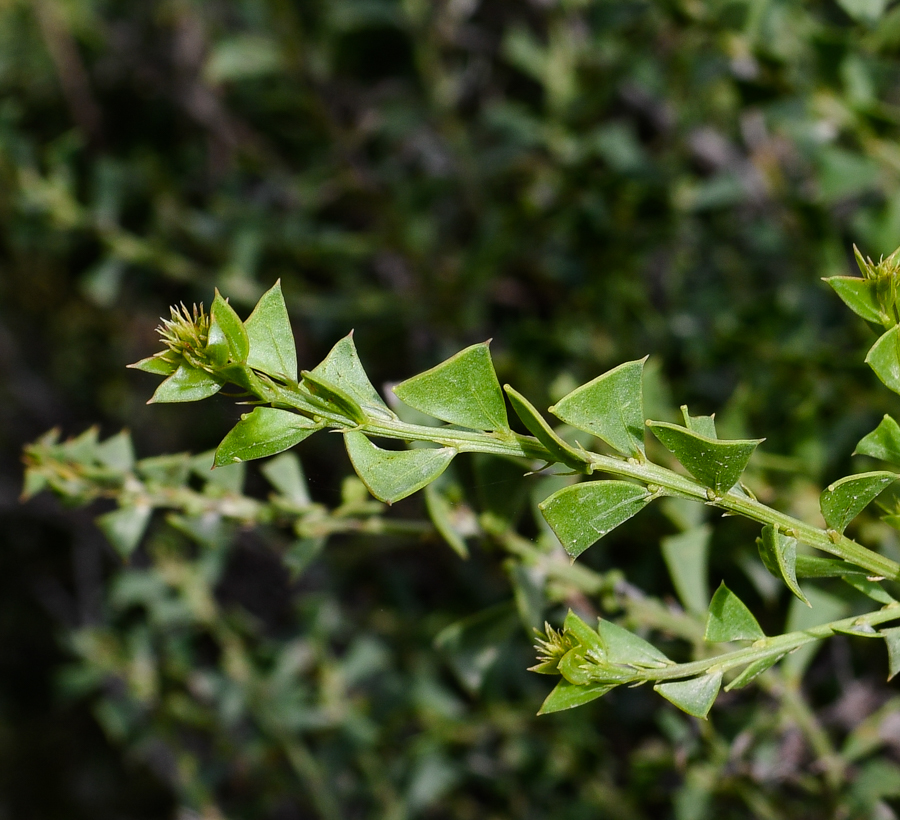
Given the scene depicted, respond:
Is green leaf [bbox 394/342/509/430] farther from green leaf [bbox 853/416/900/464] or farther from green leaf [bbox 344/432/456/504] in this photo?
green leaf [bbox 853/416/900/464]

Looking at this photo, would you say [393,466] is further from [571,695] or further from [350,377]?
[571,695]

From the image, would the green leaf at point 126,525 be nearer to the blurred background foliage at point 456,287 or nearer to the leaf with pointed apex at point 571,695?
the blurred background foliage at point 456,287

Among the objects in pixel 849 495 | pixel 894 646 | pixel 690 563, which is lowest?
pixel 690 563

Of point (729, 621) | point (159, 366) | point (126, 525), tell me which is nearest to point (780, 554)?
point (729, 621)

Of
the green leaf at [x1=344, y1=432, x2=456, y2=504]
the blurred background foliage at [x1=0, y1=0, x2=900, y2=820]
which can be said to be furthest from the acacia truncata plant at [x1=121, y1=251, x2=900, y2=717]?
the blurred background foliage at [x1=0, y1=0, x2=900, y2=820]

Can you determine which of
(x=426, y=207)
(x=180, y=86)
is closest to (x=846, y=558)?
(x=426, y=207)

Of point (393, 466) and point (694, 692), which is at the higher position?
point (393, 466)

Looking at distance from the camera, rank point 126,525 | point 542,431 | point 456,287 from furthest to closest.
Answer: point 456,287 < point 126,525 < point 542,431
